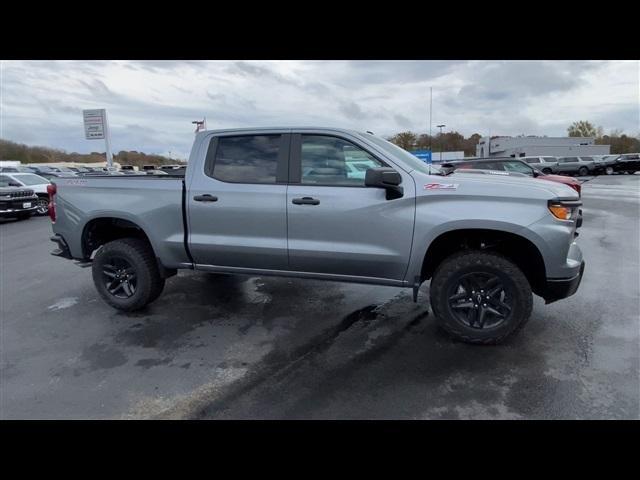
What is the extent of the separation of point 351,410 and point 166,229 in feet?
8.86

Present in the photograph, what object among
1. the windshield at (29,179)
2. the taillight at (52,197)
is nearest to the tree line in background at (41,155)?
the windshield at (29,179)

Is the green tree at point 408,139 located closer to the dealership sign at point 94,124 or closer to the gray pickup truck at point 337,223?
the dealership sign at point 94,124

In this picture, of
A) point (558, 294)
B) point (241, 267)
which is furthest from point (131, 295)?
point (558, 294)

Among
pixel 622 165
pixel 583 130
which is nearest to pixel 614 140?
pixel 583 130

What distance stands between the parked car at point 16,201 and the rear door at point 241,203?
1259 cm

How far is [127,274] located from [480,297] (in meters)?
3.72

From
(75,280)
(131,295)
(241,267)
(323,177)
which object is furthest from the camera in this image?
(75,280)

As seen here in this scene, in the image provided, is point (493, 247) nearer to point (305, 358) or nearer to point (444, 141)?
point (305, 358)

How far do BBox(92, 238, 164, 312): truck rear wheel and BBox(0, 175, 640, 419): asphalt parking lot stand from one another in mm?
218

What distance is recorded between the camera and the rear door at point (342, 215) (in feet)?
11.7

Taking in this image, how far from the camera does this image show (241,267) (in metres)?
4.18

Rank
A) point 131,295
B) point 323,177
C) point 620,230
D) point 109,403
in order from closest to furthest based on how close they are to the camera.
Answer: point 109,403 → point 323,177 → point 131,295 → point 620,230

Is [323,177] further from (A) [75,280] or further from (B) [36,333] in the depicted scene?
(A) [75,280]

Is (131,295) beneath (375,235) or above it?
beneath
